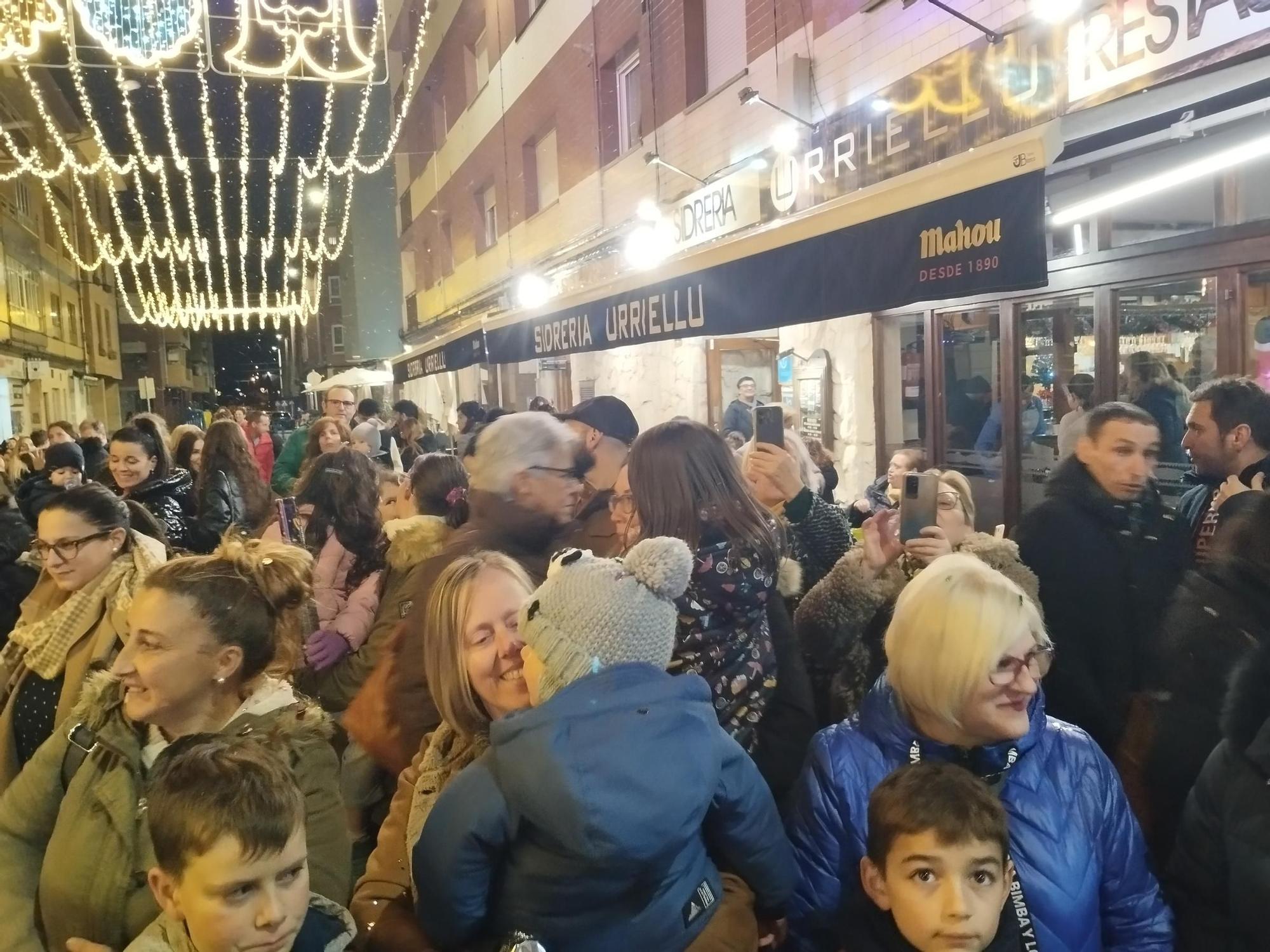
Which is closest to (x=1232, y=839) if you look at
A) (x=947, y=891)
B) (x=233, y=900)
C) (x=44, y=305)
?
(x=947, y=891)

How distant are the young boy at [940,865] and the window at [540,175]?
40.4 feet

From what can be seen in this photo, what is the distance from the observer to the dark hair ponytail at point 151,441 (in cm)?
542

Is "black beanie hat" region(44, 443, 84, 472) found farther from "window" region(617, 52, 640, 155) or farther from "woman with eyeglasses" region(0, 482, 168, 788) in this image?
"window" region(617, 52, 640, 155)

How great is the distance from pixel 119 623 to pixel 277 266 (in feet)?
173

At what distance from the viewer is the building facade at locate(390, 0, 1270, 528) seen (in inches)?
137

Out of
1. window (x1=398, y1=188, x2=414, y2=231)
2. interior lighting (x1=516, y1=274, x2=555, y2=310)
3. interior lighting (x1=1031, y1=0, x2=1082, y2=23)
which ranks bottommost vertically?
interior lighting (x1=516, y1=274, x2=555, y2=310)

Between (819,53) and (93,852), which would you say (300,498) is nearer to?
(93,852)

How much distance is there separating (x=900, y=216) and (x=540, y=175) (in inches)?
471

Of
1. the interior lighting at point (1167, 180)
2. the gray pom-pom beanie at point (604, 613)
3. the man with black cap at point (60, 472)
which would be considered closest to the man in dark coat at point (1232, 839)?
the gray pom-pom beanie at point (604, 613)

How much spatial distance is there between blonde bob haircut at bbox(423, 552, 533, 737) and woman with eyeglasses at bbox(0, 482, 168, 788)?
46.0 inches

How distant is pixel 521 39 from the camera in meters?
14.0

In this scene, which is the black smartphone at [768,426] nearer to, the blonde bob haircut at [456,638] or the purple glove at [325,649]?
the blonde bob haircut at [456,638]

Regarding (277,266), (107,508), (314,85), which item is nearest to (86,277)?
(277,266)

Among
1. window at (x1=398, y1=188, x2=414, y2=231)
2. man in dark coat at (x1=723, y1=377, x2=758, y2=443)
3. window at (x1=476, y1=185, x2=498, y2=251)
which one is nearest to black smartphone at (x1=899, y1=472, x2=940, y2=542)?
man in dark coat at (x1=723, y1=377, x2=758, y2=443)
